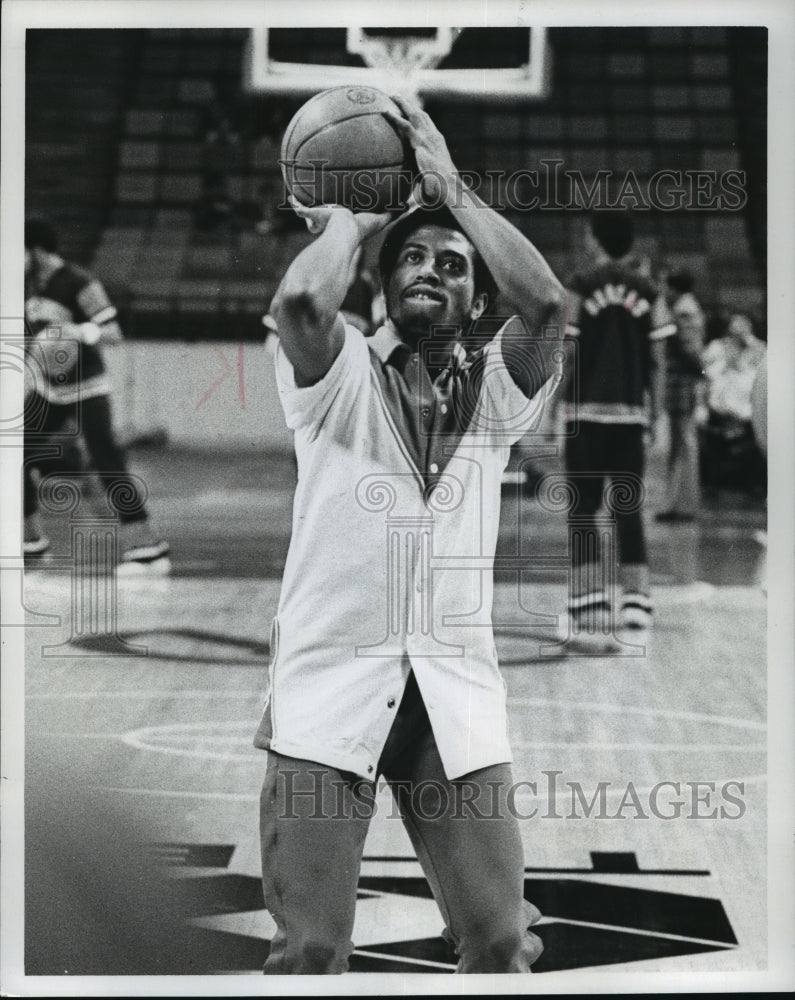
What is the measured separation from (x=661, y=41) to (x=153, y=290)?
133 centimetres

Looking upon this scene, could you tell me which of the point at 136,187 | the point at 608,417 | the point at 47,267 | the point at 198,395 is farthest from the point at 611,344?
the point at 47,267

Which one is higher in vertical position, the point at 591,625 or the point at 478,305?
the point at 478,305

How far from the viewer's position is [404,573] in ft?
10.3

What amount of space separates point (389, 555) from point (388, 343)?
1.57 ft

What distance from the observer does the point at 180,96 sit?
328 cm

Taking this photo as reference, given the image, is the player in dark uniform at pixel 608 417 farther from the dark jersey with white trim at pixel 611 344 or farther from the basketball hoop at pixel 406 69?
the basketball hoop at pixel 406 69

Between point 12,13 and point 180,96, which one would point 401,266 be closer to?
point 180,96

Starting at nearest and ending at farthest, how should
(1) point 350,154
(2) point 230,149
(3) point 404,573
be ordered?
(1) point 350,154
(3) point 404,573
(2) point 230,149

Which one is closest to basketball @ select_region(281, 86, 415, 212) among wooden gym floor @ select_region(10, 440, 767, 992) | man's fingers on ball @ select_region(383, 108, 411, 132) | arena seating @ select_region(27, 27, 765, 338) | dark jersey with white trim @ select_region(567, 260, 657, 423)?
man's fingers on ball @ select_region(383, 108, 411, 132)

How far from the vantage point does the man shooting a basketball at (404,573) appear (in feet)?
10.1

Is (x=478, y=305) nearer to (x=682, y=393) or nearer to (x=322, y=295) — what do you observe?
(x=322, y=295)

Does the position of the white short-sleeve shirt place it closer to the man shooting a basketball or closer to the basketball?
the man shooting a basketball

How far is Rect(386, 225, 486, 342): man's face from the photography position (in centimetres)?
310

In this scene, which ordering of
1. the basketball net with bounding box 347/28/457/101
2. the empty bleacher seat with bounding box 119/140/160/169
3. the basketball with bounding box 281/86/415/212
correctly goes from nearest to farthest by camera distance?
the basketball with bounding box 281/86/415/212 → the basketball net with bounding box 347/28/457/101 → the empty bleacher seat with bounding box 119/140/160/169
